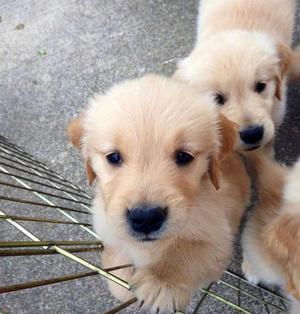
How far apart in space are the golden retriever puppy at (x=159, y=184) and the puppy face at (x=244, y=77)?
0.40m

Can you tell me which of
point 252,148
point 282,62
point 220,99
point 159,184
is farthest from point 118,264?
Answer: point 282,62

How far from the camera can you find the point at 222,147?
161 cm

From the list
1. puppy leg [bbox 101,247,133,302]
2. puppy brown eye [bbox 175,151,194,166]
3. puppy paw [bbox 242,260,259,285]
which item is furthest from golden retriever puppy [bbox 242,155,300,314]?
puppy leg [bbox 101,247,133,302]

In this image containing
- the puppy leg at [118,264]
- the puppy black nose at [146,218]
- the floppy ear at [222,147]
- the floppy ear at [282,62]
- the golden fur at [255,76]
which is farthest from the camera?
the floppy ear at [282,62]

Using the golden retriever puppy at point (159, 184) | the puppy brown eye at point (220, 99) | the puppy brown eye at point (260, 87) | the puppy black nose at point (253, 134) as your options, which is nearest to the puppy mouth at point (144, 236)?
the golden retriever puppy at point (159, 184)

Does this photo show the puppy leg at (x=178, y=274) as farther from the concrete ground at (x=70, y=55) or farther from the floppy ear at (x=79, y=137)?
the concrete ground at (x=70, y=55)

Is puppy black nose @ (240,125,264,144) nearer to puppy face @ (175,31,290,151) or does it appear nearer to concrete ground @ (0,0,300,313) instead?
puppy face @ (175,31,290,151)

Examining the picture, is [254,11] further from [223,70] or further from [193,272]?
[193,272]

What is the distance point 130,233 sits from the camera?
4.43 feet

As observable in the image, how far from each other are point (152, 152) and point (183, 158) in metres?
0.13

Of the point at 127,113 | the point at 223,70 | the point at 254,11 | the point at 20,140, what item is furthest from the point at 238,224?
the point at 20,140

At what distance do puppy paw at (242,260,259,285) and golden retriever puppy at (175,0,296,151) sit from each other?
0.55m

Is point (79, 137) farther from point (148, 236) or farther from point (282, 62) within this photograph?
point (282, 62)

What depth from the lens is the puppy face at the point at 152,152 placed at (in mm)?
1325
